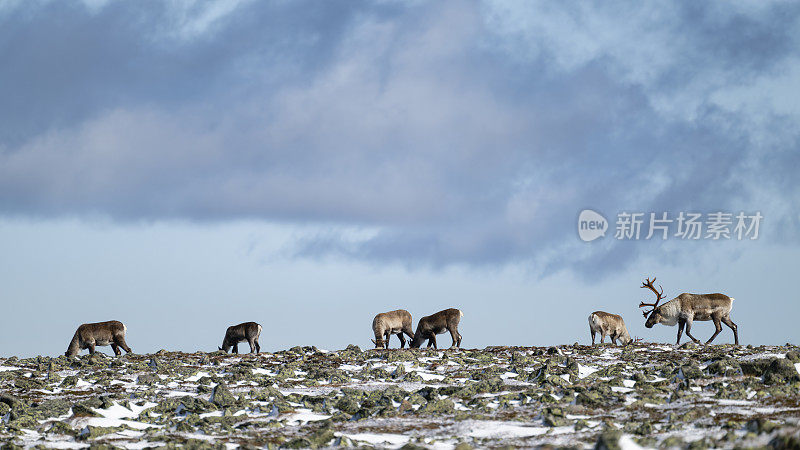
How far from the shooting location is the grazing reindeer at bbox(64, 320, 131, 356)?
108 ft

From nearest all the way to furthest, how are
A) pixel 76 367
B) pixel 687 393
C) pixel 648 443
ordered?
pixel 648 443 < pixel 687 393 < pixel 76 367

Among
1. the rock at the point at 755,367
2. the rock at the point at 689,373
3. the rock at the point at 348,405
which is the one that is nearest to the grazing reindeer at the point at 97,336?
the rock at the point at 348,405

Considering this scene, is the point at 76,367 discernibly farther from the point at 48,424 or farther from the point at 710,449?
the point at 710,449

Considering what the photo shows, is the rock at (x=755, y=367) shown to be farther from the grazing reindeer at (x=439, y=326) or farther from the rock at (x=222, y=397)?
the grazing reindeer at (x=439, y=326)

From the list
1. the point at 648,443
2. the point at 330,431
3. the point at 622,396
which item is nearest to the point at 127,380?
the point at 330,431

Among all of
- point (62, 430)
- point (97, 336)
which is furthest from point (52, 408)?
point (97, 336)

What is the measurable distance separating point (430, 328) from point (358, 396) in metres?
17.7

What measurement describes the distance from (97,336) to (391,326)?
529 inches

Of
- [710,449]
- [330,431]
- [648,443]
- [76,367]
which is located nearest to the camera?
[710,449]

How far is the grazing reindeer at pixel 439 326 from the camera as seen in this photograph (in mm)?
34188

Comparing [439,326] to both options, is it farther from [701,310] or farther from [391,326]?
[701,310]

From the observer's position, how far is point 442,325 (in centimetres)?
3422

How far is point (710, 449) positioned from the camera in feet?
31.8

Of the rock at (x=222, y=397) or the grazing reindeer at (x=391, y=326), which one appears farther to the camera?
the grazing reindeer at (x=391, y=326)
